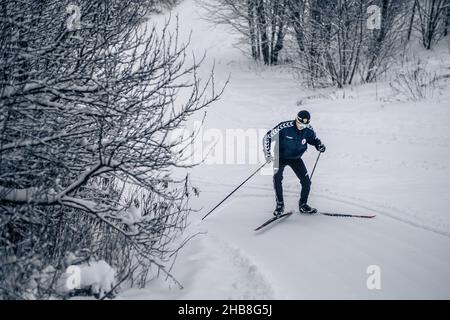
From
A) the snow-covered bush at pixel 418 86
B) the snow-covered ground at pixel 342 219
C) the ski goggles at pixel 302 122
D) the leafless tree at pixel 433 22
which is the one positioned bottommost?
the snow-covered ground at pixel 342 219

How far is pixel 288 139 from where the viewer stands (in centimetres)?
785

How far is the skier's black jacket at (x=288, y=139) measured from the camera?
7.86 m

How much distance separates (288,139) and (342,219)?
6.37ft

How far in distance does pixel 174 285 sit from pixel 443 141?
29.6ft

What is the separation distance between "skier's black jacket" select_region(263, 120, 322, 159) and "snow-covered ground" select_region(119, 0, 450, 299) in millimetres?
1336

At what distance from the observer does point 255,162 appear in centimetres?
1244

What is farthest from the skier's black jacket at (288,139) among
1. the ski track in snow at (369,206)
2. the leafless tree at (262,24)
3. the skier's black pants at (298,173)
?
the leafless tree at (262,24)

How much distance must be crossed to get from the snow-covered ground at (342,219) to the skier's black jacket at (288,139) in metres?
1.34

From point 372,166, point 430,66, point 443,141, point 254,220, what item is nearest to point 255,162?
point 372,166

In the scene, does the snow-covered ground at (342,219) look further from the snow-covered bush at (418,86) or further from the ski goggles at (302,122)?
the ski goggles at (302,122)

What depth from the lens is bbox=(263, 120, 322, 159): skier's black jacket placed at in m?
7.86

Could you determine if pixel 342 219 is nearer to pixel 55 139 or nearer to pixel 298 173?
pixel 298 173

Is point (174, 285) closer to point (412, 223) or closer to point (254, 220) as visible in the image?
point (254, 220)

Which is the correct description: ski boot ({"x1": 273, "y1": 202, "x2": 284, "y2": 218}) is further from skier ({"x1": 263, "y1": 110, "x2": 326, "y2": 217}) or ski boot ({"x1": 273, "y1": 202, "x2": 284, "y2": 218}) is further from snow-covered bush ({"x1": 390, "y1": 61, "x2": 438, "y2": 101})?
snow-covered bush ({"x1": 390, "y1": 61, "x2": 438, "y2": 101})
